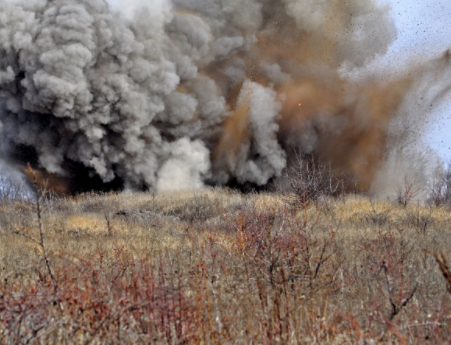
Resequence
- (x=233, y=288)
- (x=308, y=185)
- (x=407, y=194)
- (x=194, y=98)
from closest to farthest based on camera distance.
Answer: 1. (x=233, y=288)
2. (x=308, y=185)
3. (x=407, y=194)
4. (x=194, y=98)

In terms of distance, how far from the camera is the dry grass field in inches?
152

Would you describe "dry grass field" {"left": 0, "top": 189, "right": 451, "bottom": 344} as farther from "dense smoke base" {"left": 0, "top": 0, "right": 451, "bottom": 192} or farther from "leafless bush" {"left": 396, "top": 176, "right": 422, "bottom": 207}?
"dense smoke base" {"left": 0, "top": 0, "right": 451, "bottom": 192}

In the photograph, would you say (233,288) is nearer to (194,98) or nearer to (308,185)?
(308,185)

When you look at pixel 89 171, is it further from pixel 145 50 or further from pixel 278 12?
pixel 278 12

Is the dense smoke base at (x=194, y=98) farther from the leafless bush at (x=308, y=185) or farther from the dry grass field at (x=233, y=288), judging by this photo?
the dry grass field at (x=233, y=288)

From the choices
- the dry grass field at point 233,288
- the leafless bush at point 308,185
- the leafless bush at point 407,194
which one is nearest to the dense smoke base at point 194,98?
the leafless bush at point 308,185

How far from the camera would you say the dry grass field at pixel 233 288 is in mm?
3863

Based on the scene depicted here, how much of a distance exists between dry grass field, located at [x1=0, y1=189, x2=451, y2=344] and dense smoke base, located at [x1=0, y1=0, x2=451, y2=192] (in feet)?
40.1

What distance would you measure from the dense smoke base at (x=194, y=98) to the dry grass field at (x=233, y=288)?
12.2 m

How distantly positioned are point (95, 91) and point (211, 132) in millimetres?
7562

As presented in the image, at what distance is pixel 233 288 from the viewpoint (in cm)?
577

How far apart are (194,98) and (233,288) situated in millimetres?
21718

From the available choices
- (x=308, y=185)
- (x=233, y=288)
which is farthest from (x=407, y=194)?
(x=233, y=288)

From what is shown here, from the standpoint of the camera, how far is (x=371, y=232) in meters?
11.0
